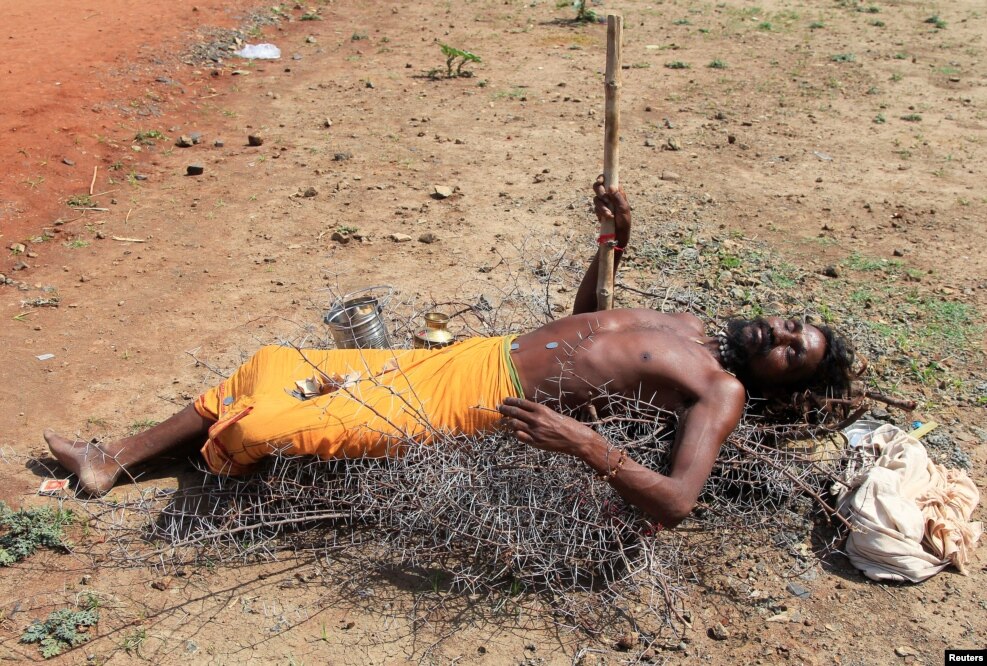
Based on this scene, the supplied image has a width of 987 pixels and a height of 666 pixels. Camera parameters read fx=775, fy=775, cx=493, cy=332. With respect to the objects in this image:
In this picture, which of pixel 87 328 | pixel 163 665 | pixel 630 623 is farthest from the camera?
pixel 87 328

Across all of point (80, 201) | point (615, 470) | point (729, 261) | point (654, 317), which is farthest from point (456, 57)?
point (615, 470)

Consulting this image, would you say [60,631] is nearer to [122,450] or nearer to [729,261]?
[122,450]

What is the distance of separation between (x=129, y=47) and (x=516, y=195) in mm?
5072

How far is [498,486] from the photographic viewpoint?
2594 mm

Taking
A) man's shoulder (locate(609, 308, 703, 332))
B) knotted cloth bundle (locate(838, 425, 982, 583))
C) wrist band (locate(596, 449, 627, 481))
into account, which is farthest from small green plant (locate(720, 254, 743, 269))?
wrist band (locate(596, 449, 627, 481))

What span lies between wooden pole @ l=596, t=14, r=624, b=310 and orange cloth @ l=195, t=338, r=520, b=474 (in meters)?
0.49

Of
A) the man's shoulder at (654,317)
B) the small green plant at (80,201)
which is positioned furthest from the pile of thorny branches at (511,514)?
the small green plant at (80,201)

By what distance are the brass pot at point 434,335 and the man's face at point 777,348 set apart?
4.09ft

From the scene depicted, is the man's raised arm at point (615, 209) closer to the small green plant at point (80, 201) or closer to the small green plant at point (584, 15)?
the small green plant at point (80, 201)

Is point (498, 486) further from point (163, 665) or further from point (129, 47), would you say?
point (129, 47)

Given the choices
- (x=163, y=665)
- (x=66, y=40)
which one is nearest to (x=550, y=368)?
(x=163, y=665)

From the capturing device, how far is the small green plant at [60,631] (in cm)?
239

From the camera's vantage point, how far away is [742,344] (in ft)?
9.11

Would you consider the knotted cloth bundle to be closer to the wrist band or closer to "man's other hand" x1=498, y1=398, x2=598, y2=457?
the wrist band
